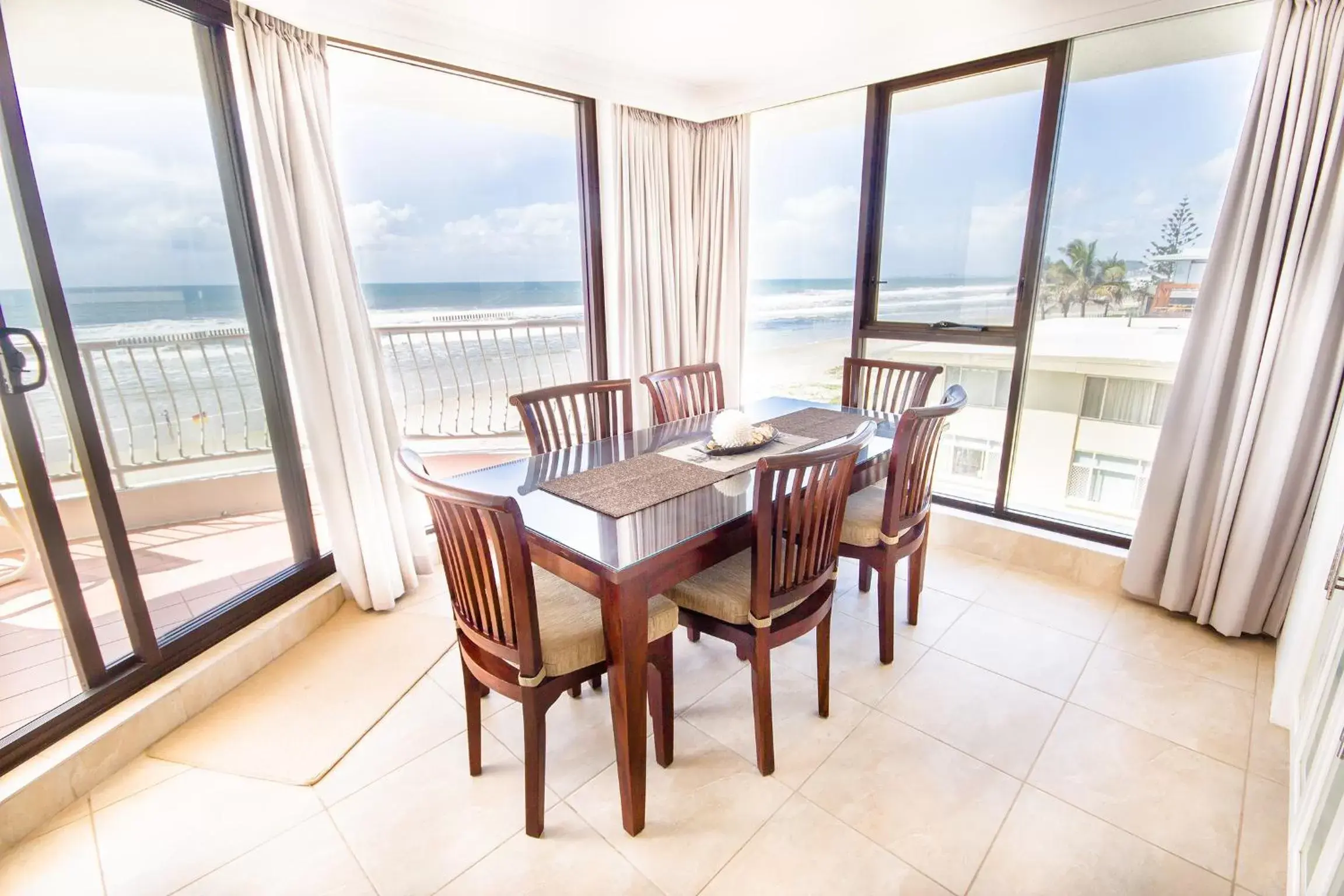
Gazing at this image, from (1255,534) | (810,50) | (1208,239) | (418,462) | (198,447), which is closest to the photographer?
(418,462)

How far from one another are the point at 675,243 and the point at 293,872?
3322mm

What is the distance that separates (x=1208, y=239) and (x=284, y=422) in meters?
3.73

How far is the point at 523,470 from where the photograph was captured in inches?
76.4

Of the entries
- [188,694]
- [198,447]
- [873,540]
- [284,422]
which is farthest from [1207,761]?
[198,447]

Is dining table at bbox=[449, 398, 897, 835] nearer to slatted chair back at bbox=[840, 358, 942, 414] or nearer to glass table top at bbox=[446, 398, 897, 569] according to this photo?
glass table top at bbox=[446, 398, 897, 569]

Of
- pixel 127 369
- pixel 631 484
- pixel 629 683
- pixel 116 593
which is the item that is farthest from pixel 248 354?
pixel 629 683

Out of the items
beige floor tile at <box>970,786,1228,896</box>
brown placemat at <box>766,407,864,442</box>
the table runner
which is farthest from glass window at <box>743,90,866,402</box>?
beige floor tile at <box>970,786,1228,896</box>

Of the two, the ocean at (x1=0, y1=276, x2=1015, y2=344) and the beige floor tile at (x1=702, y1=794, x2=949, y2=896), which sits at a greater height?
the ocean at (x1=0, y1=276, x2=1015, y2=344)

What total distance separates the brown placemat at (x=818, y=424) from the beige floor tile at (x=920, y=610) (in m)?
0.70

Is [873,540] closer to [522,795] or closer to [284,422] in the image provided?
A: [522,795]

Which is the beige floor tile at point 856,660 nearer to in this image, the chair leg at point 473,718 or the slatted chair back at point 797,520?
the slatted chair back at point 797,520

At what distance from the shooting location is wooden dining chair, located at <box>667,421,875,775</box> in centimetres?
146

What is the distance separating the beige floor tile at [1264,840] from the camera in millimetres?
1311

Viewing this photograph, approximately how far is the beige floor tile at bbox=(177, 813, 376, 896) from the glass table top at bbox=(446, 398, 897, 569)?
3.02 ft
